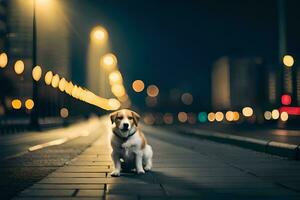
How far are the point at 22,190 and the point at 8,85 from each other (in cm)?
13368

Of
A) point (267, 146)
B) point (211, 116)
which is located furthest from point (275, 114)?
point (267, 146)

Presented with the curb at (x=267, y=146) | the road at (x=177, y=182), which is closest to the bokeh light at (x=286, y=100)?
the curb at (x=267, y=146)

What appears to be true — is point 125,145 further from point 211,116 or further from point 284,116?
point 211,116

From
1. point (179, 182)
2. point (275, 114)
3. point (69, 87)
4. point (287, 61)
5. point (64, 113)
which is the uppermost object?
point (69, 87)

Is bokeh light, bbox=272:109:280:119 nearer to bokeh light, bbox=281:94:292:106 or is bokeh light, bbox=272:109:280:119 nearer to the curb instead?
bokeh light, bbox=281:94:292:106

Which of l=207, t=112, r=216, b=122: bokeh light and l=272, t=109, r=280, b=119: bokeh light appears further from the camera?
l=207, t=112, r=216, b=122: bokeh light

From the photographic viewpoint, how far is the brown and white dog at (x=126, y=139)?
1177cm

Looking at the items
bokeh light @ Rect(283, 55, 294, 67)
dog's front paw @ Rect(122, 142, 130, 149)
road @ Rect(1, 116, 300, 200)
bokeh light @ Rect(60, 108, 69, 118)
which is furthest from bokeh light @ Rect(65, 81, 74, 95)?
dog's front paw @ Rect(122, 142, 130, 149)

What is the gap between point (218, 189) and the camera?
10297mm

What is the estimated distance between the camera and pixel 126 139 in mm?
11945

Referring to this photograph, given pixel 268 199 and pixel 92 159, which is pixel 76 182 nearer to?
pixel 268 199

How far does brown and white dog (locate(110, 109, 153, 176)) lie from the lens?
464 inches

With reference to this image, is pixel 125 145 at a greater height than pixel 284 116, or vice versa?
pixel 284 116

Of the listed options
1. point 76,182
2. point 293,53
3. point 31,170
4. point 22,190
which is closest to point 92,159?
point 31,170
